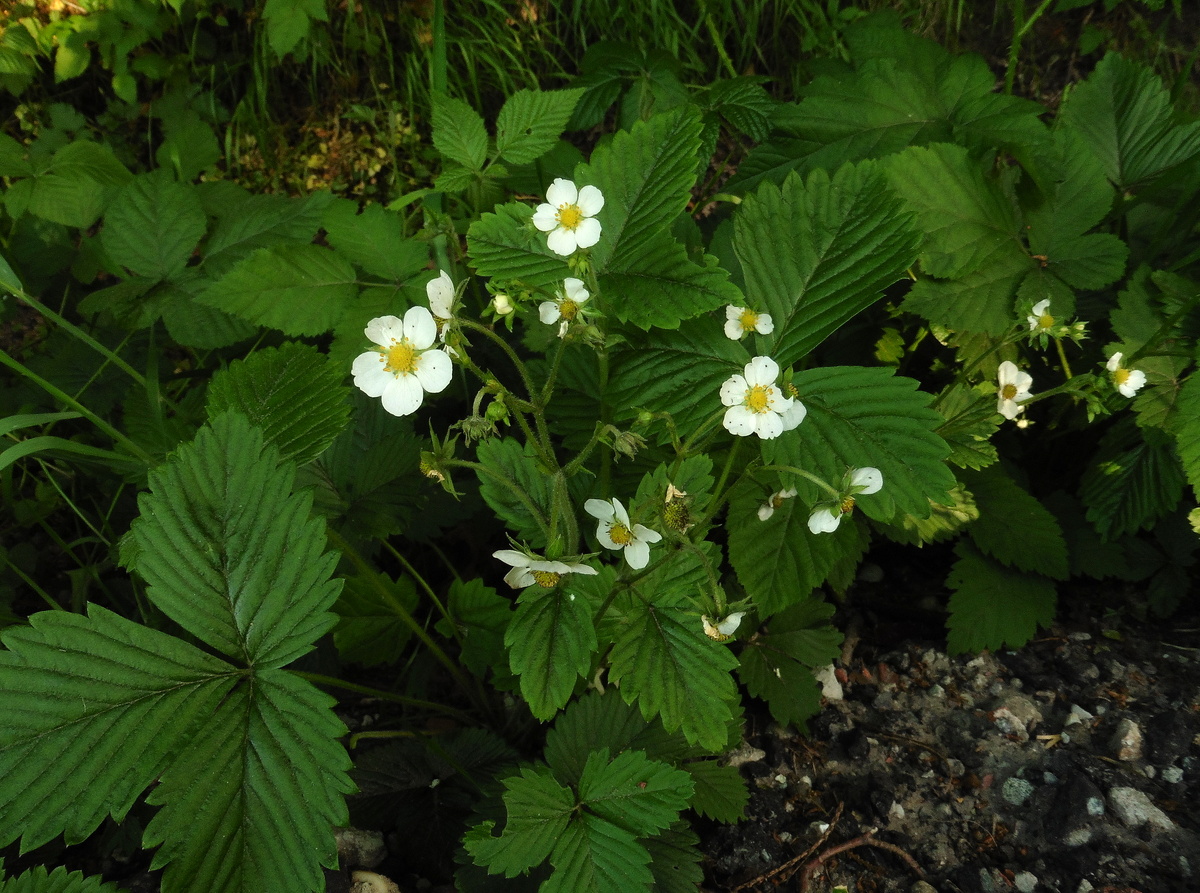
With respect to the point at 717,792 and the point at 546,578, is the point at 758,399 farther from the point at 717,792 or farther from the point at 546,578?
the point at 717,792

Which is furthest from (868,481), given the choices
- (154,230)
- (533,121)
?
(154,230)

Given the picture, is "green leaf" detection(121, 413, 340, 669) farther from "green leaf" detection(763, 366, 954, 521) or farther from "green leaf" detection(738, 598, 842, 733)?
"green leaf" detection(738, 598, 842, 733)

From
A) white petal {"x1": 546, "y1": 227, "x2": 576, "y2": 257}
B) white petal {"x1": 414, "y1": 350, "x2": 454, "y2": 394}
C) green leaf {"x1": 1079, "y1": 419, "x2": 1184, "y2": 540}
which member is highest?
white petal {"x1": 546, "y1": 227, "x2": 576, "y2": 257}

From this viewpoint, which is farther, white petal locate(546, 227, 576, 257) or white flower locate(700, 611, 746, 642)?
white petal locate(546, 227, 576, 257)

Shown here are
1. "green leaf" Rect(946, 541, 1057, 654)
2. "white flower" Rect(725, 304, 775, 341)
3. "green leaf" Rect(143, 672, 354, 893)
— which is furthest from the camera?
"green leaf" Rect(946, 541, 1057, 654)

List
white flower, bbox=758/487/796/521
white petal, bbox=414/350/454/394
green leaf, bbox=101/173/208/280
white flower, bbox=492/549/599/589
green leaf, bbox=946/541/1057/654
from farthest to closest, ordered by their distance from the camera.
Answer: green leaf, bbox=101/173/208/280 → green leaf, bbox=946/541/1057/654 → white flower, bbox=758/487/796/521 → white petal, bbox=414/350/454/394 → white flower, bbox=492/549/599/589

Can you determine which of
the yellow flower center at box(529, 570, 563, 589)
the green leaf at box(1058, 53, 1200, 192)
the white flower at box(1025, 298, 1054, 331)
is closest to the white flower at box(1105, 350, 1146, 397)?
the white flower at box(1025, 298, 1054, 331)
